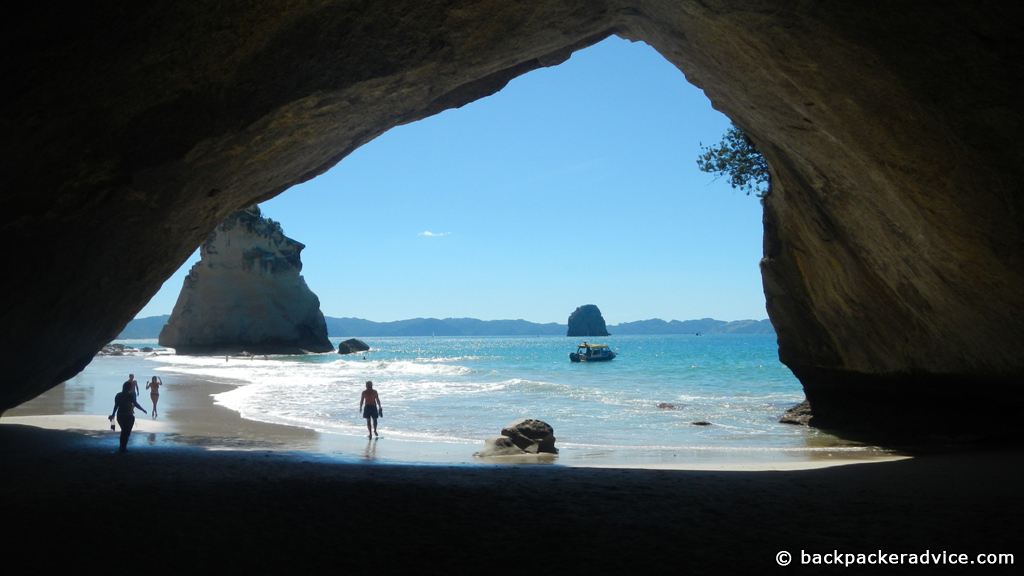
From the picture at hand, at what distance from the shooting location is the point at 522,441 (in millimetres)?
12203

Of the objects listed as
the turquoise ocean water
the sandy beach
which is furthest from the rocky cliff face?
the sandy beach

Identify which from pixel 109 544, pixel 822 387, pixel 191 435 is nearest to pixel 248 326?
pixel 191 435

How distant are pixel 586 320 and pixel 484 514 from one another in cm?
15802

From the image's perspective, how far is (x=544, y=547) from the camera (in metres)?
5.01

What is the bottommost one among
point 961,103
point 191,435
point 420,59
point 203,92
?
point 191,435

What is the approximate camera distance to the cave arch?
6000 millimetres

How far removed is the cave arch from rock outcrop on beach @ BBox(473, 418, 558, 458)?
577 centimetres

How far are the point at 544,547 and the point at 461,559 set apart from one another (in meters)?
0.66

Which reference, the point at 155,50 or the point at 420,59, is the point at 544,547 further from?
the point at 420,59

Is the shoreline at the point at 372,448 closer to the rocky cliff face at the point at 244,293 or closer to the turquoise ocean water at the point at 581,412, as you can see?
the turquoise ocean water at the point at 581,412

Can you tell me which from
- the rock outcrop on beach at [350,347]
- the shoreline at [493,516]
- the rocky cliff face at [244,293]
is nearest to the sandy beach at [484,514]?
the shoreline at [493,516]

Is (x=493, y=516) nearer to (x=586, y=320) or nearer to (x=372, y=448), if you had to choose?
(x=372, y=448)

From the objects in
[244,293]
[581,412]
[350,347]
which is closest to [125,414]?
[581,412]

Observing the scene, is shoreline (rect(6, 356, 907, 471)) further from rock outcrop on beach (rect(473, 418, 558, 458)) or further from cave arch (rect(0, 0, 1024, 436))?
cave arch (rect(0, 0, 1024, 436))
